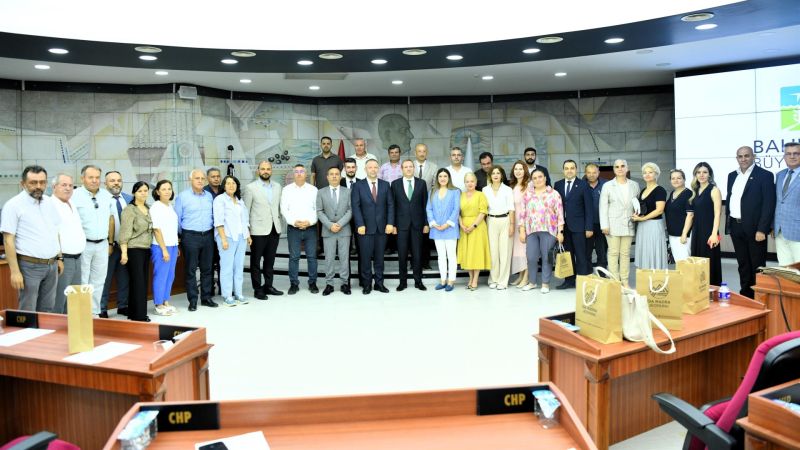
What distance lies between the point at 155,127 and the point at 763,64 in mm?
9561

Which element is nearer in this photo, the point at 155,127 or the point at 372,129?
the point at 155,127

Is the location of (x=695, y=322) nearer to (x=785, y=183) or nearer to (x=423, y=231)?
(x=785, y=183)

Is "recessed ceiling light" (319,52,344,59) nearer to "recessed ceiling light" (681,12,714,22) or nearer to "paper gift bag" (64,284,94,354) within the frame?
"recessed ceiling light" (681,12,714,22)

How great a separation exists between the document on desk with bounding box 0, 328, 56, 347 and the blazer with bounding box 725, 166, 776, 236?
6.15m

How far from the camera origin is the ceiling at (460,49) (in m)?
5.98

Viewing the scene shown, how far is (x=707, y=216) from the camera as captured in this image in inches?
255

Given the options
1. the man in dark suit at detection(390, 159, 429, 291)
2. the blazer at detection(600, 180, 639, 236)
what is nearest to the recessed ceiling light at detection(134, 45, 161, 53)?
the man in dark suit at detection(390, 159, 429, 291)

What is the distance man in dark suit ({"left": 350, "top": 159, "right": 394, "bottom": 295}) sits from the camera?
7.62 m

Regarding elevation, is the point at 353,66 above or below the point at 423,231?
above

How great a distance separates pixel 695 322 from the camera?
3.33 meters

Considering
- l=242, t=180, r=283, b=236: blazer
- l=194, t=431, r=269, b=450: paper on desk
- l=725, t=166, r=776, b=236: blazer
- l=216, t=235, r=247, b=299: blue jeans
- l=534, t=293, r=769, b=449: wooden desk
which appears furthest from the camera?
l=242, t=180, r=283, b=236: blazer

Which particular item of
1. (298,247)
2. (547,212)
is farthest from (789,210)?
(298,247)

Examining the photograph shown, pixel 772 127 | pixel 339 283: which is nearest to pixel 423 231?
pixel 339 283

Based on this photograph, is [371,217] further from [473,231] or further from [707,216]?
[707,216]
